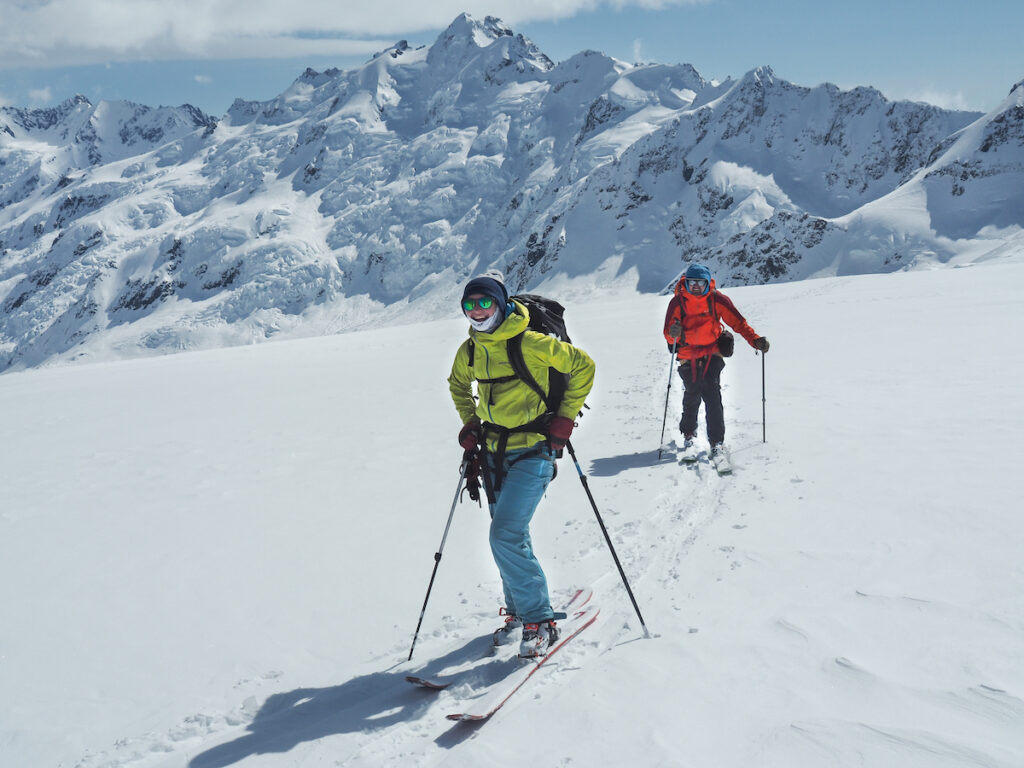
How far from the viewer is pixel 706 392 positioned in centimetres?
928

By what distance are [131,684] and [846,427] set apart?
28.7ft

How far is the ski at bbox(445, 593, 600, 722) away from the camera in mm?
3965

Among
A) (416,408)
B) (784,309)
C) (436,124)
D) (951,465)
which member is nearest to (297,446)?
(416,408)

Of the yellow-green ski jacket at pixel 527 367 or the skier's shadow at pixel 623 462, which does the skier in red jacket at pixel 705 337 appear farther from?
the yellow-green ski jacket at pixel 527 367

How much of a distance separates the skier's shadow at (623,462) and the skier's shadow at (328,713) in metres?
4.46

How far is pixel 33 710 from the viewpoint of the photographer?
180 inches

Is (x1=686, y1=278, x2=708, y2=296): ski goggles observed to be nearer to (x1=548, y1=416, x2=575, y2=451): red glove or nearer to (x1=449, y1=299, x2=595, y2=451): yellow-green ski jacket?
(x1=449, y1=299, x2=595, y2=451): yellow-green ski jacket

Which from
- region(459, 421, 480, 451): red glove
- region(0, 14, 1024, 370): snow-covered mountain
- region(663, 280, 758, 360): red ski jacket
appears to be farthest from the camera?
region(0, 14, 1024, 370): snow-covered mountain

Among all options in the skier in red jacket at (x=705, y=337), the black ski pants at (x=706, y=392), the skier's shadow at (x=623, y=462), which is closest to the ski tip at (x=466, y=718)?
the skier's shadow at (x=623, y=462)

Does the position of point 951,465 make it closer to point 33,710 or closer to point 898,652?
point 898,652

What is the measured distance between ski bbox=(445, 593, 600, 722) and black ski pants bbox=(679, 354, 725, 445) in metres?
4.54

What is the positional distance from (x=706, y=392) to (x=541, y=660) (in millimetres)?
5683

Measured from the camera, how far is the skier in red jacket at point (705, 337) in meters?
9.11

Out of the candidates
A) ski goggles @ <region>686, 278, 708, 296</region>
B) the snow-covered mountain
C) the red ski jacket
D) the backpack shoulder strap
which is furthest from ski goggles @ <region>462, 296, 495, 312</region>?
the snow-covered mountain
